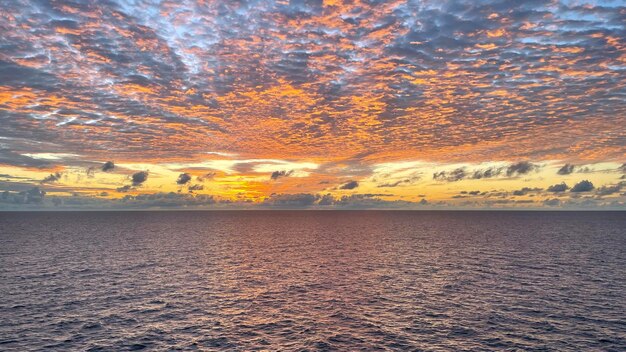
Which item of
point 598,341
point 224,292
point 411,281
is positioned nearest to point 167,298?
point 224,292

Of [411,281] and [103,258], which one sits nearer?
[411,281]

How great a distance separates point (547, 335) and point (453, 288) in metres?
21.1

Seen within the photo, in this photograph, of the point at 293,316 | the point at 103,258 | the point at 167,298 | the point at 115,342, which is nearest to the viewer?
the point at 115,342

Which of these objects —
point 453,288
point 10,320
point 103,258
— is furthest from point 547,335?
point 103,258

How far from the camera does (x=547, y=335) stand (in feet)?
136

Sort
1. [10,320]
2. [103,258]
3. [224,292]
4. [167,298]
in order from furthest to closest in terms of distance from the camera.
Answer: [103,258], [224,292], [167,298], [10,320]

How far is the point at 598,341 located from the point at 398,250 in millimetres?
72823

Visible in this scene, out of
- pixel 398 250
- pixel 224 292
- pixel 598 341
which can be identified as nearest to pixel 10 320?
pixel 224 292

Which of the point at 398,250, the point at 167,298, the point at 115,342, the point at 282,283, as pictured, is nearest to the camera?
the point at 115,342

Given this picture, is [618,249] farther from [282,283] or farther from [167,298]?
[167,298]

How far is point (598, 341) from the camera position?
40000 mm

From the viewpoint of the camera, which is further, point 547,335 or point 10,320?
point 10,320

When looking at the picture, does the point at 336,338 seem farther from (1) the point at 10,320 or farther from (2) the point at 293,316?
(1) the point at 10,320

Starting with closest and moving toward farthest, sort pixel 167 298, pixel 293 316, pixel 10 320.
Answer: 1. pixel 10 320
2. pixel 293 316
3. pixel 167 298
